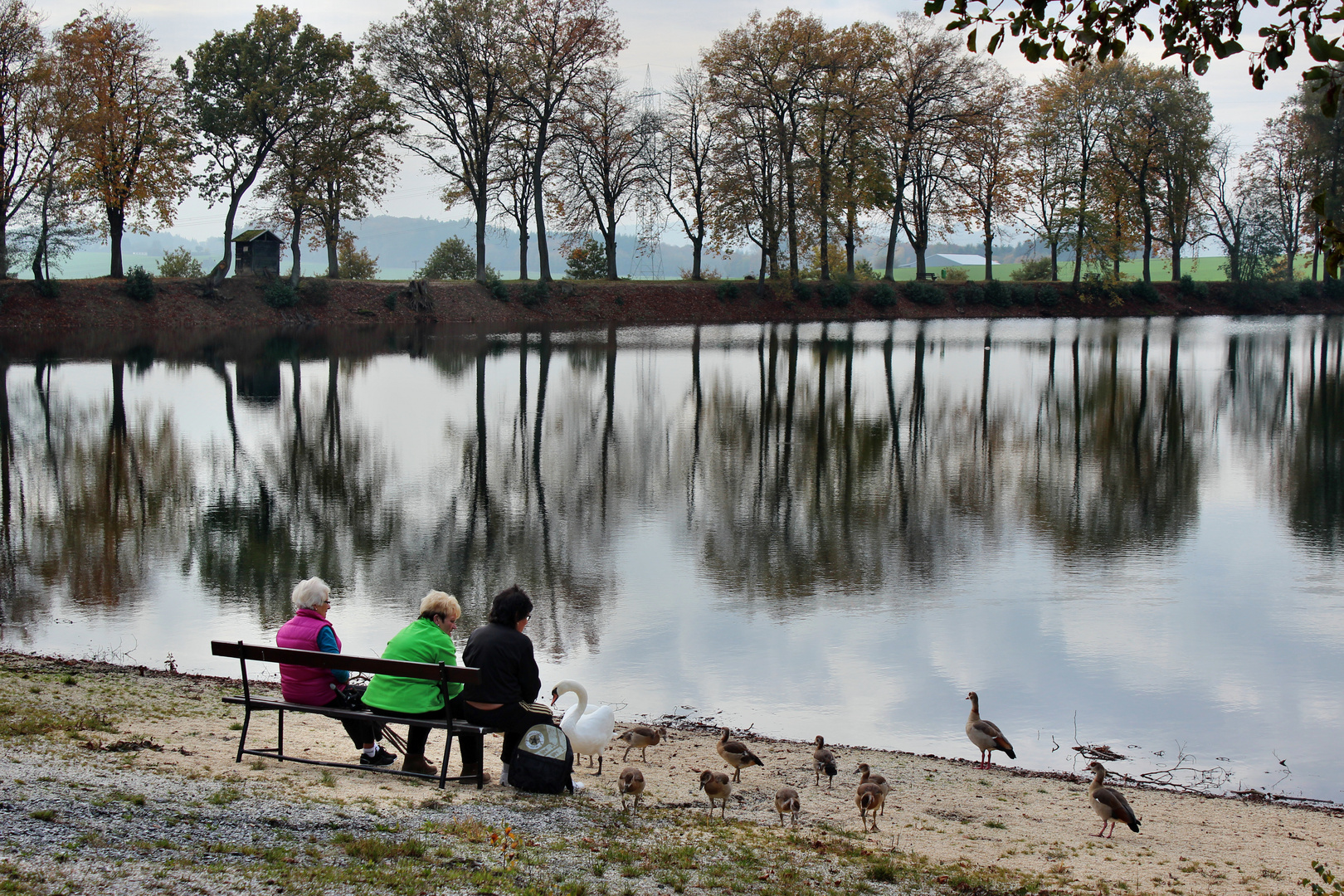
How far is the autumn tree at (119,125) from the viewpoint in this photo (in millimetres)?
50594

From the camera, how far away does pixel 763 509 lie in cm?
1795

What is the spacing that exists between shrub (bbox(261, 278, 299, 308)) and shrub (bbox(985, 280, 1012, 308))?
45804 mm

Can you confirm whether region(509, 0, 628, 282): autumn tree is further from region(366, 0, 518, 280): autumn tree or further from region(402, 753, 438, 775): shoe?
region(402, 753, 438, 775): shoe

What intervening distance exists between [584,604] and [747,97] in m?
58.2

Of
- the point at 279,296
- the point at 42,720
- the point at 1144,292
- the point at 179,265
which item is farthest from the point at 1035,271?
the point at 42,720

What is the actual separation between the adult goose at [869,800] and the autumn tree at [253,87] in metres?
55.8

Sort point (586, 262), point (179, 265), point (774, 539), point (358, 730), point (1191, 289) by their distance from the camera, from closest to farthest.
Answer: point (358, 730), point (774, 539), point (179, 265), point (586, 262), point (1191, 289)

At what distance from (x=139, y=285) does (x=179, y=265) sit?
17.7 m

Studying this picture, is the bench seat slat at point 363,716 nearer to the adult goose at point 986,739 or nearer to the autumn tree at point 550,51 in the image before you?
the adult goose at point 986,739

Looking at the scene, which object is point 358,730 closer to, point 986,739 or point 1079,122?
point 986,739

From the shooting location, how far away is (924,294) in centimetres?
7294

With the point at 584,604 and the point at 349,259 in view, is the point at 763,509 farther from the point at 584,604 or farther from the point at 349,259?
the point at 349,259

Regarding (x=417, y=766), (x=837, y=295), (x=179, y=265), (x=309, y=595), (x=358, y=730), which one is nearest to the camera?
(x=417, y=766)

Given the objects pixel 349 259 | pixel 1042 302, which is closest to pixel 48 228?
pixel 349 259
